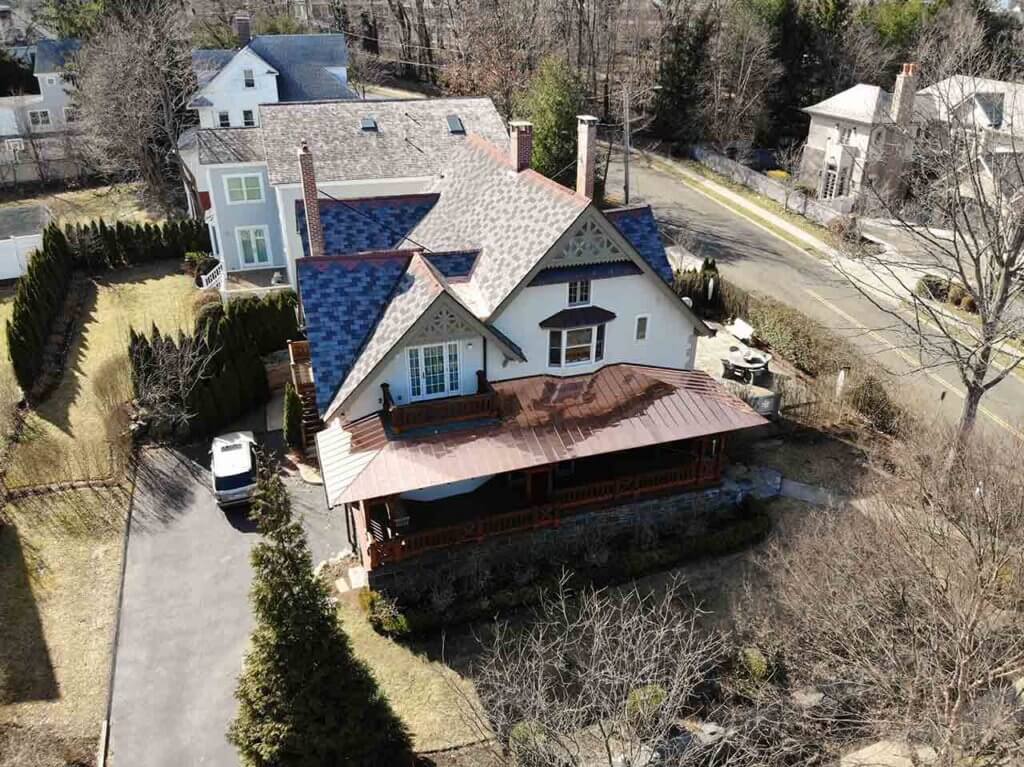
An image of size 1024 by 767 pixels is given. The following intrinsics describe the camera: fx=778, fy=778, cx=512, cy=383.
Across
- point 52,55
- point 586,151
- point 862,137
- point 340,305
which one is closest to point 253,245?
point 340,305

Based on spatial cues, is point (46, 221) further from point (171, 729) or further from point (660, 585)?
point (660, 585)

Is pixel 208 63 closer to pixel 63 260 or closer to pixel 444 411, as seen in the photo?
pixel 63 260

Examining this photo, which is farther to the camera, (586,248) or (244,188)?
(244,188)

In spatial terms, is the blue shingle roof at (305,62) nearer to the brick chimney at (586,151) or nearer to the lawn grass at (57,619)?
the brick chimney at (586,151)

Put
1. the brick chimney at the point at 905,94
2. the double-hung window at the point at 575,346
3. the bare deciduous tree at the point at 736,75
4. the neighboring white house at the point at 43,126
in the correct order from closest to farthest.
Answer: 1. the double-hung window at the point at 575,346
2. the brick chimney at the point at 905,94
3. the neighboring white house at the point at 43,126
4. the bare deciduous tree at the point at 736,75

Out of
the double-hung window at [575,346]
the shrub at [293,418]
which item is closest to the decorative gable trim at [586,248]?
the double-hung window at [575,346]

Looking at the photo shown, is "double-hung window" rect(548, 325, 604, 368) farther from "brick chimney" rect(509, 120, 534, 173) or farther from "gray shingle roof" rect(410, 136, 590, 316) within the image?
"brick chimney" rect(509, 120, 534, 173)
